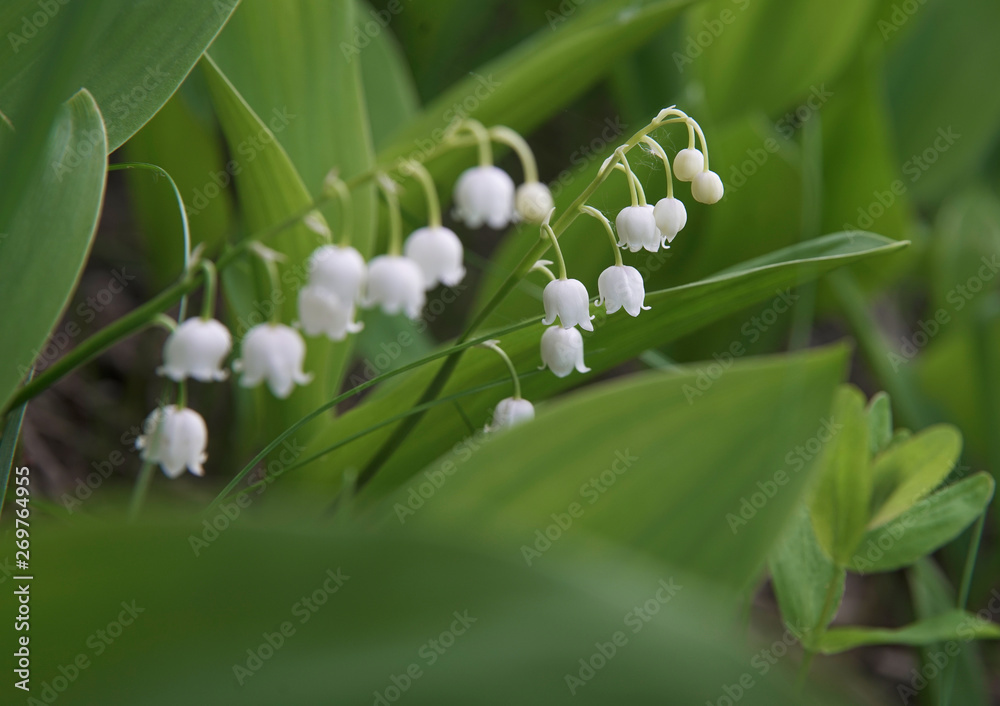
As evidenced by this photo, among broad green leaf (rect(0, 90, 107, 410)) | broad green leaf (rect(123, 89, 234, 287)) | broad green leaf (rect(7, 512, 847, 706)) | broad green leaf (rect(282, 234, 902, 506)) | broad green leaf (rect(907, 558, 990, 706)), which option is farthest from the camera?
broad green leaf (rect(123, 89, 234, 287))

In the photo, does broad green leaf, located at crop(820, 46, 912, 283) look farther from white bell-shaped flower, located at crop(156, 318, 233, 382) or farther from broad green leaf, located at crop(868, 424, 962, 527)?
white bell-shaped flower, located at crop(156, 318, 233, 382)

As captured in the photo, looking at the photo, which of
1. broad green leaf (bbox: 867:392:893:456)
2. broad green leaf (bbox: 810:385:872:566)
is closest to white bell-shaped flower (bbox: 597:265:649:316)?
broad green leaf (bbox: 810:385:872:566)

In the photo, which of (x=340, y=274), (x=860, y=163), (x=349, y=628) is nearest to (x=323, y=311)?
(x=340, y=274)

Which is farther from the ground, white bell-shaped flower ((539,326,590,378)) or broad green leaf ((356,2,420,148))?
broad green leaf ((356,2,420,148))

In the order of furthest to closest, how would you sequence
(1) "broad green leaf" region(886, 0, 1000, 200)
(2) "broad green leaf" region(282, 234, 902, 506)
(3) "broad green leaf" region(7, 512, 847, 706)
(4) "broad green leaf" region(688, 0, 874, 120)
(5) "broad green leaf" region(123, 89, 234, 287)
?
(1) "broad green leaf" region(886, 0, 1000, 200) → (4) "broad green leaf" region(688, 0, 874, 120) → (5) "broad green leaf" region(123, 89, 234, 287) → (2) "broad green leaf" region(282, 234, 902, 506) → (3) "broad green leaf" region(7, 512, 847, 706)

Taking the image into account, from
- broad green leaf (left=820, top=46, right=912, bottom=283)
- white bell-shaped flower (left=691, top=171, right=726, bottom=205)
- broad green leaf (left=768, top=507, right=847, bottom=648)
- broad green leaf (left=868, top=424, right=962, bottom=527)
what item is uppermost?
white bell-shaped flower (left=691, top=171, right=726, bottom=205)

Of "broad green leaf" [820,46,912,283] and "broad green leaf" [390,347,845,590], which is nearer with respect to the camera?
"broad green leaf" [390,347,845,590]
